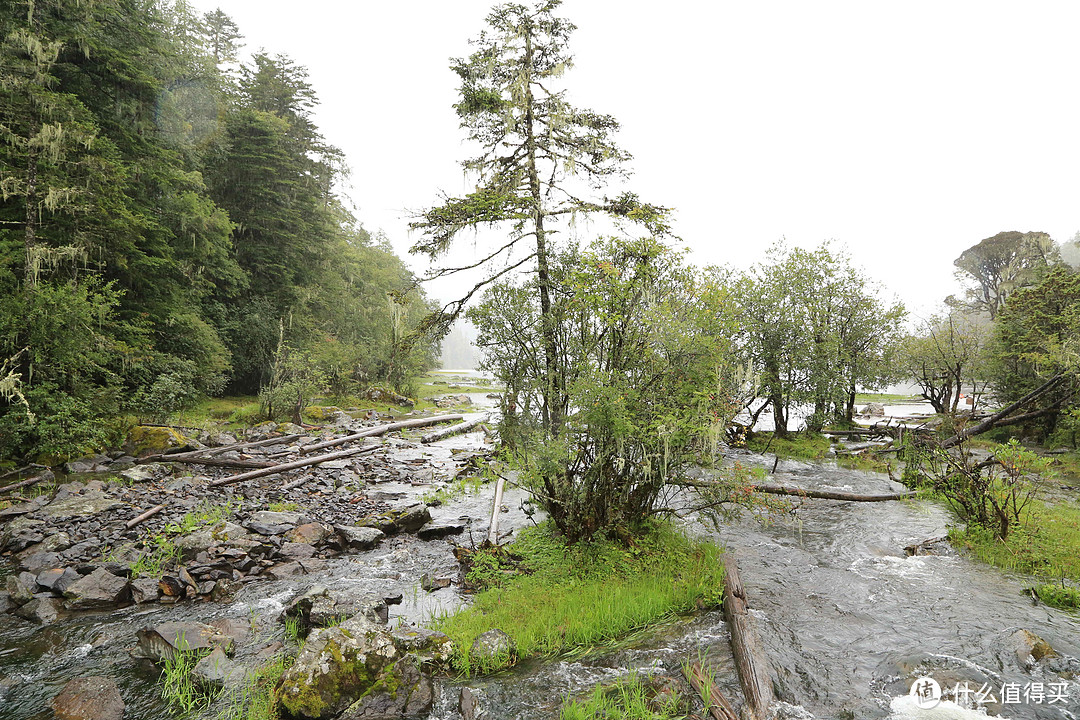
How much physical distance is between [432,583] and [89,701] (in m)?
4.48

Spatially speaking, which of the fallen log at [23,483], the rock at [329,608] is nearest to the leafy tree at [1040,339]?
the rock at [329,608]

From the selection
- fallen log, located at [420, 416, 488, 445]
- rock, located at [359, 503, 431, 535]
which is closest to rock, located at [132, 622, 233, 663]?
rock, located at [359, 503, 431, 535]

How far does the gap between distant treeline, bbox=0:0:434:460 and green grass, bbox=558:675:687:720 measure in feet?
29.2

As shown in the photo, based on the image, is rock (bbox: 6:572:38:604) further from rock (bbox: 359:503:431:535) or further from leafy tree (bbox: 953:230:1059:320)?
leafy tree (bbox: 953:230:1059:320)

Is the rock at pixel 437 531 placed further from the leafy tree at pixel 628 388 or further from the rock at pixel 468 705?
the rock at pixel 468 705

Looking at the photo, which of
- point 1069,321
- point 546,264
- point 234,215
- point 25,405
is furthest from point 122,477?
point 1069,321

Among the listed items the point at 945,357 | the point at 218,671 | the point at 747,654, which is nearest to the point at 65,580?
the point at 218,671

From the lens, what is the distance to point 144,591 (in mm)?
7781

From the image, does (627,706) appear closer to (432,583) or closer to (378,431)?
(432,583)

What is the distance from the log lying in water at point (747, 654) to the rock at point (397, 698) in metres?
3.52

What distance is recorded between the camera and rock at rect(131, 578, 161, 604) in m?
7.70

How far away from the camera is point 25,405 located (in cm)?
1331

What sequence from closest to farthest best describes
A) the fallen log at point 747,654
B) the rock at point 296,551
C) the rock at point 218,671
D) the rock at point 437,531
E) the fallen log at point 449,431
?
the fallen log at point 747,654, the rock at point 218,671, the rock at point 296,551, the rock at point 437,531, the fallen log at point 449,431

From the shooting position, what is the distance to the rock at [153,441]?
1597 cm
